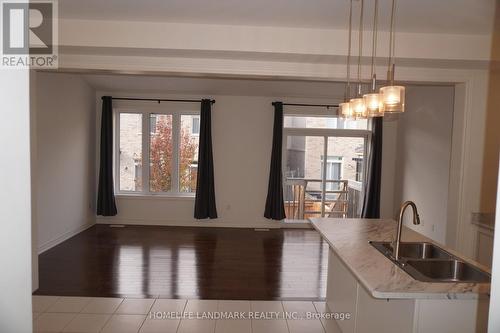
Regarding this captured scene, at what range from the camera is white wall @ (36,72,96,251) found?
4988 millimetres

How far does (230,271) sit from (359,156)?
13.7 ft

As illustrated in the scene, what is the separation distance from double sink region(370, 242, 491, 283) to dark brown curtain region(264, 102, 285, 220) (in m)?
4.17

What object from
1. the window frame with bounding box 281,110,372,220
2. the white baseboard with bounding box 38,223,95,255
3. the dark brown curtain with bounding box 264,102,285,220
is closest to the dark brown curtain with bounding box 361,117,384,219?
the window frame with bounding box 281,110,372,220

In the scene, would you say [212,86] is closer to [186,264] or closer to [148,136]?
[148,136]

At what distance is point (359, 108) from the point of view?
101 inches

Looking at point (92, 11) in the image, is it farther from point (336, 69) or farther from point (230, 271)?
point (230, 271)

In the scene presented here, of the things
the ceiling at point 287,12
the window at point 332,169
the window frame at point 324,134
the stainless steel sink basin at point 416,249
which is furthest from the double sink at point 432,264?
the window at point 332,169

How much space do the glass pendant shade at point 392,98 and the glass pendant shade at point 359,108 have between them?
0.85 feet

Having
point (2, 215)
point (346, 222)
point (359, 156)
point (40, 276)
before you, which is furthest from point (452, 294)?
point (359, 156)

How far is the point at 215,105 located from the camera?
688cm

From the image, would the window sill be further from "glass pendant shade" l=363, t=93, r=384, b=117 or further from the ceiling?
"glass pendant shade" l=363, t=93, r=384, b=117

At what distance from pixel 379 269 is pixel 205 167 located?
4978mm

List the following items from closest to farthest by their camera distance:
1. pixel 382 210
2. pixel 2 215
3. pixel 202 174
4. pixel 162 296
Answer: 1. pixel 2 215
2. pixel 162 296
3. pixel 202 174
4. pixel 382 210

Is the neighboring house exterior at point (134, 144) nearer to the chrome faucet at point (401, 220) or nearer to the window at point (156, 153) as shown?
the window at point (156, 153)
